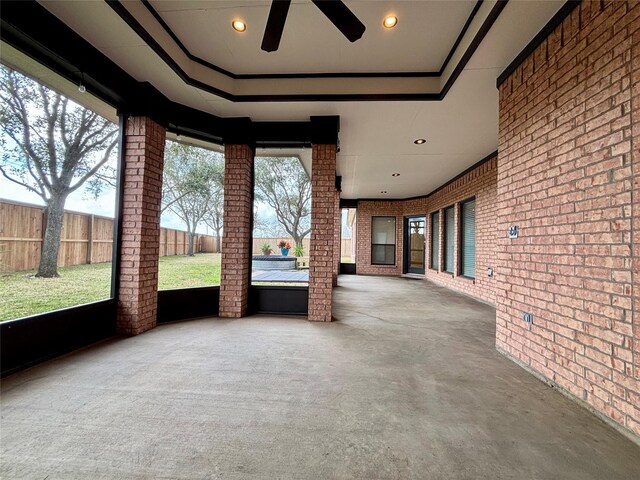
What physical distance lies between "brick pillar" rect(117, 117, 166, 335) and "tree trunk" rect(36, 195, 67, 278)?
57 cm

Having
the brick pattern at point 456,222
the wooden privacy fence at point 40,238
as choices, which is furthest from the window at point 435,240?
the wooden privacy fence at point 40,238

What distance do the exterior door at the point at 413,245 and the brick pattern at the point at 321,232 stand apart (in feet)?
21.5

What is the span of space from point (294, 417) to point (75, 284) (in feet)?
9.18

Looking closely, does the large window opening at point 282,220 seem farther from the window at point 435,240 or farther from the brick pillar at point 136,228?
the window at point 435,240

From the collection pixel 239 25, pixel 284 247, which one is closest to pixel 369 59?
pixel 239 25

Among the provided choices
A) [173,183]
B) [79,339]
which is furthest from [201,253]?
[79,339]

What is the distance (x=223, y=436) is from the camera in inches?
60.7

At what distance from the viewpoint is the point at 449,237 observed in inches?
295

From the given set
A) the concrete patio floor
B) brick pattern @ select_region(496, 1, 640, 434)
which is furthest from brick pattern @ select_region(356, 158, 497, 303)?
the concrete patio floor

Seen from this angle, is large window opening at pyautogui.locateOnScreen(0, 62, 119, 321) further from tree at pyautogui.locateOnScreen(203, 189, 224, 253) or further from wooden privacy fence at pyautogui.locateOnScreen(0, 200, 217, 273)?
tree at pyautogui.locateOnScreen(203, 189, 224, 253)

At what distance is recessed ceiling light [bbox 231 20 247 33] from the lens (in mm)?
2488

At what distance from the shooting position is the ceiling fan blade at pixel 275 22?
1559 mm

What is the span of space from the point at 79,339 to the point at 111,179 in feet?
5.89

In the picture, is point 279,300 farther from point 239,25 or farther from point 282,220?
point 282,220
